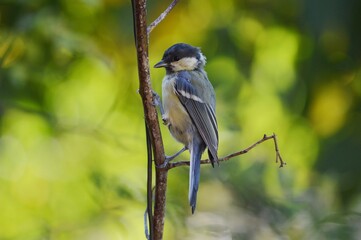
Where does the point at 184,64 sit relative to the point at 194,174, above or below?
above

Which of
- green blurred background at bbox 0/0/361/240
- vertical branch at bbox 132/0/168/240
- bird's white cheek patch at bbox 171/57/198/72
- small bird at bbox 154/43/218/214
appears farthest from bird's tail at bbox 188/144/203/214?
green blurred background at bbox 0/0/361/240

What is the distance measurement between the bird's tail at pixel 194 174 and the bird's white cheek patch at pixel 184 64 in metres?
0.48

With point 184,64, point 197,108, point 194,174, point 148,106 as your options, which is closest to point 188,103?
point 197,108

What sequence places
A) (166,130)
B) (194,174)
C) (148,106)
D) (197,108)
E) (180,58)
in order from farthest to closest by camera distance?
(166,130) < (180,58) < (197,108) < (194,174) < (148,106)

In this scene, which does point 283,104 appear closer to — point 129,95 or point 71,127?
point 129,95

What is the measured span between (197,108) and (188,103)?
0.04 meters

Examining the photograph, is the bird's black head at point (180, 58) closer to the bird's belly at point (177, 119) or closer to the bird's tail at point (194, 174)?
the bird's belly at point (177, 119)

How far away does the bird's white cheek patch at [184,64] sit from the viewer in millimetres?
3037

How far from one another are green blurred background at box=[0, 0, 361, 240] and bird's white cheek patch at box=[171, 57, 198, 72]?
61cm

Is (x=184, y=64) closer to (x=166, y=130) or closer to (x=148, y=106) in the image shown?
(x=166, y=130)

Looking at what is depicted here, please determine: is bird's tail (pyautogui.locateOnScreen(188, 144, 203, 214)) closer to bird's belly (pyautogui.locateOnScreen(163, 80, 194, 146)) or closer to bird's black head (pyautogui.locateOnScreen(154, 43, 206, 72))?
bird's belly (pyautogui.locateOnScreen(163, 80, 194, 146))

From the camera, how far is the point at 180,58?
3.04m

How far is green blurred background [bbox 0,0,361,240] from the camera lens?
360cm

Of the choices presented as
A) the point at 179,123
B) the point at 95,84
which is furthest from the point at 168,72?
the point at 95,84
